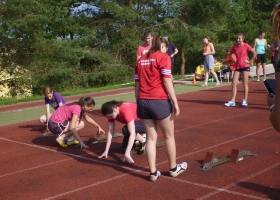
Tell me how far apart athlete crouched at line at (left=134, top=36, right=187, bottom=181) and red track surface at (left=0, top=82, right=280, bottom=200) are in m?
0.50

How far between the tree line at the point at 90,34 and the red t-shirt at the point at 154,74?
1830 centimetres

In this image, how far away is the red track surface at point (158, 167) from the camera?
5.11 meters

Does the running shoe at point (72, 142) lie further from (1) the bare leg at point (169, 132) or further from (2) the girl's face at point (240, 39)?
(2) the girl's face at point (240, 39)

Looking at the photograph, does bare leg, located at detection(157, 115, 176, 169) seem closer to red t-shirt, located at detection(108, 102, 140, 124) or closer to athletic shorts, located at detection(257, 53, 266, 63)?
red t-shirt, located at detection(108, 102, 140, 124)

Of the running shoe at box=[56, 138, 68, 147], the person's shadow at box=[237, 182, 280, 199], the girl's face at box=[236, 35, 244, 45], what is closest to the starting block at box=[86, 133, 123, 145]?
the running shoe at box=[56, 138, 68, 147]

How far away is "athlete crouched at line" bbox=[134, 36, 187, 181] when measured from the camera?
528 cm

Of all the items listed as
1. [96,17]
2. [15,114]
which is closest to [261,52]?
[15,114]

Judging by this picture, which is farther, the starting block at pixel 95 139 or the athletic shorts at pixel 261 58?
the athletic shorts at pixel 261 58

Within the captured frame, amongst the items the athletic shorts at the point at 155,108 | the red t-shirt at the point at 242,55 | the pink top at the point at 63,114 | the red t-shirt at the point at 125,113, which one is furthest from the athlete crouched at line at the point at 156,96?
the red t-shirt at the point at 242,55

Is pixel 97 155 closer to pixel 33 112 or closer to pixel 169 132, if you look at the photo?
pixel 169 132

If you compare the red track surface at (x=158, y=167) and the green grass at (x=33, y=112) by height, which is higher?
the green grass at (x=33, y=112)

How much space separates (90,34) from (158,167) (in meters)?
20.6

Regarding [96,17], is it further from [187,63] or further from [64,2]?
[187,63]

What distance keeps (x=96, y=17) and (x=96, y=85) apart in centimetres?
488
